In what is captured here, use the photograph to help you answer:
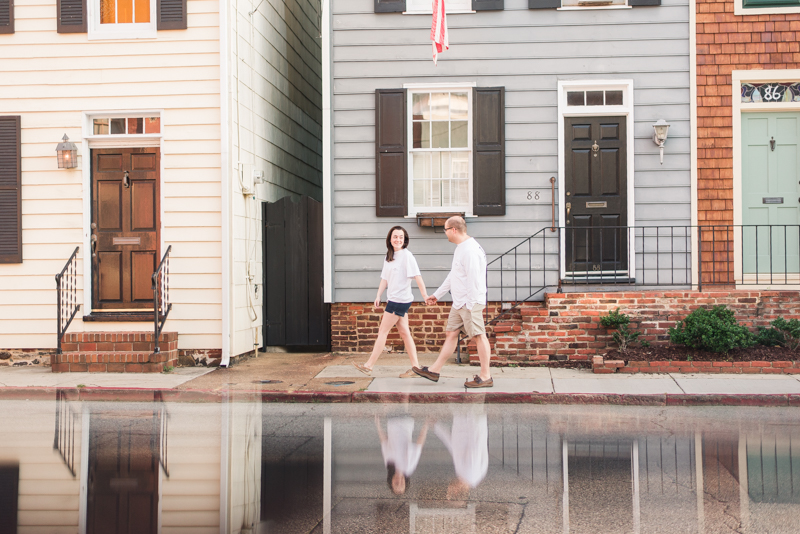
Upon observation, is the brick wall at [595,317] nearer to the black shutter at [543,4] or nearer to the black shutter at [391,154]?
the black shutter at [391,154]

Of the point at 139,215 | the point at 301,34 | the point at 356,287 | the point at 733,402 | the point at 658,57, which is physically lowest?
the point at 733,402

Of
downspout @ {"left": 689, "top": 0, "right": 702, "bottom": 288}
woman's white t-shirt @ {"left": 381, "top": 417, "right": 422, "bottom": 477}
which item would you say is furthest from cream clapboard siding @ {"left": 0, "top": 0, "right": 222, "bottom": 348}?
downspout @ {"left": 689, "top": 0, "right": 702, "bottom": 288}

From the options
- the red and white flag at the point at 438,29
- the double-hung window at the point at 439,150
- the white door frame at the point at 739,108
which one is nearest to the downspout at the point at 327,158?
the double-hung window at the point at 439,150

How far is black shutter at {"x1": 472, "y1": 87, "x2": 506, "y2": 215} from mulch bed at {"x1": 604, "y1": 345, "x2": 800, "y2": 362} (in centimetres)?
277

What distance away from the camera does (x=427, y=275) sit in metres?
11.3

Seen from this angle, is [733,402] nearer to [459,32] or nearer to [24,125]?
[459,32]

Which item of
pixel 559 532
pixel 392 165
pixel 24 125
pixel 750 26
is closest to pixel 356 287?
pixel 392 165

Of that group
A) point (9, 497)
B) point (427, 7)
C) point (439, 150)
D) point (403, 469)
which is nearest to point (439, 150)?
point (439, 150)

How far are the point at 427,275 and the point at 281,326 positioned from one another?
2.50 metres

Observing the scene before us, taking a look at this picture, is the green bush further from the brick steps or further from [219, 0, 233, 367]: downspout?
the brick steps

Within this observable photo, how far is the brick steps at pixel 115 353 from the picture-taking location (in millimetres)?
9898

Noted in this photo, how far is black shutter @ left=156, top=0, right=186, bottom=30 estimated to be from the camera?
414 inches

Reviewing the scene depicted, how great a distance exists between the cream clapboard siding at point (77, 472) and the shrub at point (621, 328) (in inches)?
201

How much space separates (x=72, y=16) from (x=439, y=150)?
5.44 m
